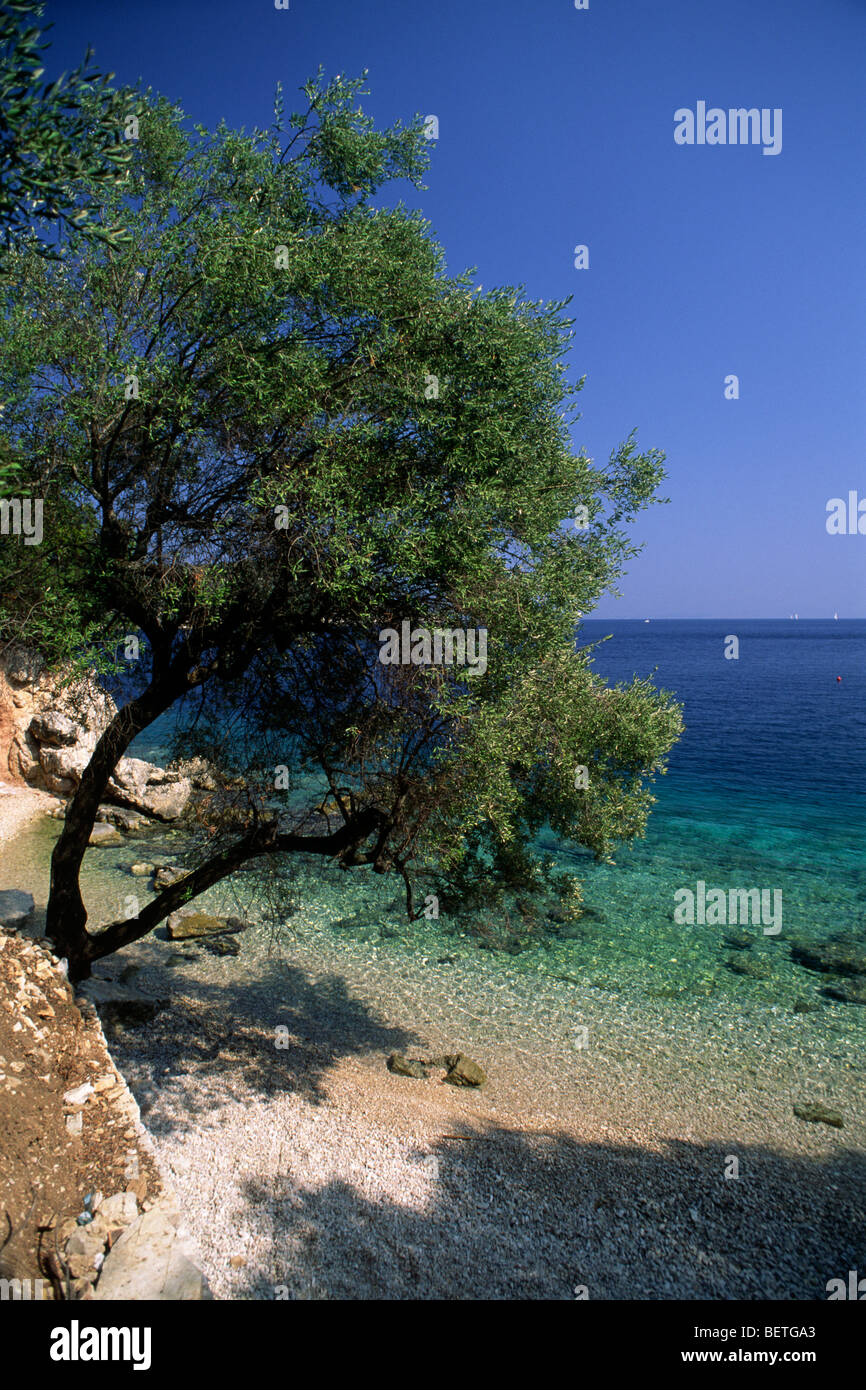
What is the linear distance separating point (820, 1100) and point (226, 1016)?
40.8 ft

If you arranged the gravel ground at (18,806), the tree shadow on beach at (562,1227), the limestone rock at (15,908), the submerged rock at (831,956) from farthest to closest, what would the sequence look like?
the gravel ground at (18,806), the submerged rock at (831,956), the limestone rock at (15,908), the tree shadow on beach at (562,1227)

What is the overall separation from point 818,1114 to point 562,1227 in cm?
672

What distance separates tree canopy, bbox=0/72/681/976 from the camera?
9.09 metres

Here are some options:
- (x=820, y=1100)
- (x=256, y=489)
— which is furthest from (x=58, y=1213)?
(x=820, y=1100)

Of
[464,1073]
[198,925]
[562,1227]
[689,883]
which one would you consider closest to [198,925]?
[198,925]

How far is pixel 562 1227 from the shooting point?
9977 millimetres

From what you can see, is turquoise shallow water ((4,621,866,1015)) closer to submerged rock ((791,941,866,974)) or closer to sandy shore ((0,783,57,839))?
submerged rock ((791,941,866,974))

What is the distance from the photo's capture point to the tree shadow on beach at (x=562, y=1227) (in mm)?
8875

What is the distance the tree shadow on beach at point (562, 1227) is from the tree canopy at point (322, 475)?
4.83 m

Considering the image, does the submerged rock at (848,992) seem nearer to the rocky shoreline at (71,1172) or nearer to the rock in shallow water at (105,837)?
the rocky shoreline at (71,1172)

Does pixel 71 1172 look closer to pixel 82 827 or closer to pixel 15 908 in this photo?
pixel 82 827

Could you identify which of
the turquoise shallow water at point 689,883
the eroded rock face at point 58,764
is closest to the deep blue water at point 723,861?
the turquoise shallow water at point 689,883

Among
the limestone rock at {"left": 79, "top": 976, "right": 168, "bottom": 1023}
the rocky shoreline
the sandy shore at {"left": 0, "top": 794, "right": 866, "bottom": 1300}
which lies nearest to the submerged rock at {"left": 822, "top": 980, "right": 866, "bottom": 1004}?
the sandy shore at {"left": 0, "top": 794, "right": 866, "bottom": 1300}
